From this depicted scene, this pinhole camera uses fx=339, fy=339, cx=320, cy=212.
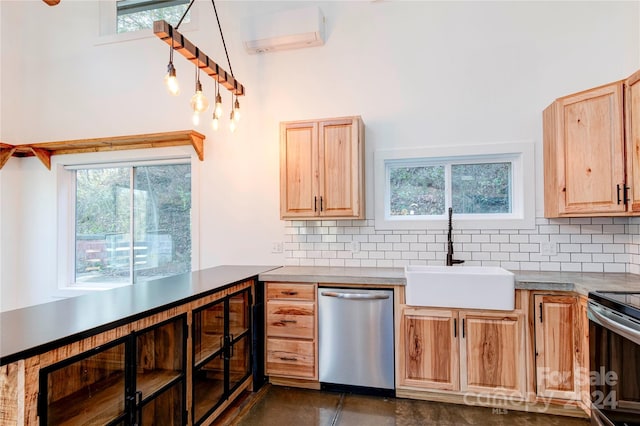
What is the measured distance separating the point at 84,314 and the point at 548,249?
3190 millimetres

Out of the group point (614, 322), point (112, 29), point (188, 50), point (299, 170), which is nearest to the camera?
point (614, 322)

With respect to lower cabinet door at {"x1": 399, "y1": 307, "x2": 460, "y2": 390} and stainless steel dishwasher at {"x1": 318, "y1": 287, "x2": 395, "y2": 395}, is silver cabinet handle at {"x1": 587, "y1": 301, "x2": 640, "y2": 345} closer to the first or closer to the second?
lower cabinet door at {"x1": 399, "y1": 307, "x2": 460, "y2": 390}

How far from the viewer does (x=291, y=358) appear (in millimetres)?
2682

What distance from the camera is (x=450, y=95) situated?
2996 millimetres

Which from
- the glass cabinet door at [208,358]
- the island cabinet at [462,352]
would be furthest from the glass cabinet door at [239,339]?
the island cabinet at [462,352]

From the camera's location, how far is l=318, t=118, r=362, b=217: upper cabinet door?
284 cm

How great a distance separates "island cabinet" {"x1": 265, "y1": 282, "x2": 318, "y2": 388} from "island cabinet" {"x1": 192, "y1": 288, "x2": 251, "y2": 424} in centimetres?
19

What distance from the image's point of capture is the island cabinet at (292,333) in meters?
2.65

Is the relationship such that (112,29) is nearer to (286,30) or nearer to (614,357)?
(286,30)

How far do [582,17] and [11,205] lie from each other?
5999 mm

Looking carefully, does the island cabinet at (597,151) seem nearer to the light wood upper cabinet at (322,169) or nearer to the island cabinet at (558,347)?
the island cabinet at (558,347)

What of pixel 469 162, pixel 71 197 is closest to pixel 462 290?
pixel 469 162

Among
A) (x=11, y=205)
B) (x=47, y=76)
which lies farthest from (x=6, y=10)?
(x=11, y=205)

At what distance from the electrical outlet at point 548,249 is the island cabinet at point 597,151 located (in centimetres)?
31
